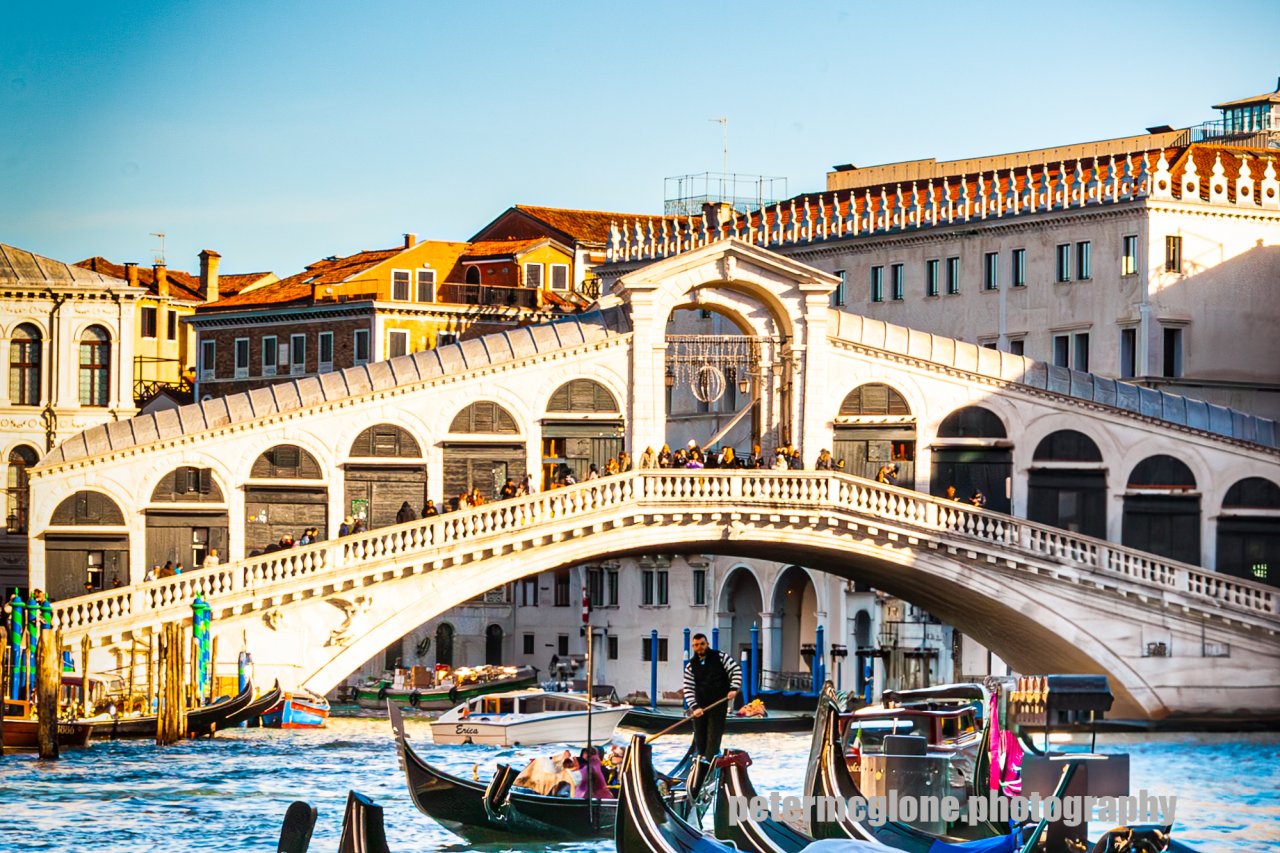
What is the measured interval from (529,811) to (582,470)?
49.5 feet

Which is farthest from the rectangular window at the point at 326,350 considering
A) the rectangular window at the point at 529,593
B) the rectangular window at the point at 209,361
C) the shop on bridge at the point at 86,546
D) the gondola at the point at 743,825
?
the gondola at the point at 743,825

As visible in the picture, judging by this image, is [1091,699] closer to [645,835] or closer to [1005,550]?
[645,835]

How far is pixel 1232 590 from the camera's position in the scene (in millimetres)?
45312

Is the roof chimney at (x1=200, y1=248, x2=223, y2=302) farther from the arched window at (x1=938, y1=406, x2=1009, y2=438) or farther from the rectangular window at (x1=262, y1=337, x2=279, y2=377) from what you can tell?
the arched window at (x1=938, y1=406, x2=1009, y2=438)

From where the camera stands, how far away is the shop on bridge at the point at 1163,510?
4662 centimetres

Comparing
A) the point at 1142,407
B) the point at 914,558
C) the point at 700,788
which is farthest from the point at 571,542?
the point at 700,788

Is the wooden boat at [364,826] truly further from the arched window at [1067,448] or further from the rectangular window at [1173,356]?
the rectangular window at [1173,356]

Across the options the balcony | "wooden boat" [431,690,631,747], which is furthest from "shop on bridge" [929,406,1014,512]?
the balcony

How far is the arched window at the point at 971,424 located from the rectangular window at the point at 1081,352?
25.5 feet

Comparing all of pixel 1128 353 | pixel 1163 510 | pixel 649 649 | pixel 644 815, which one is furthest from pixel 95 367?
pixel 644 815

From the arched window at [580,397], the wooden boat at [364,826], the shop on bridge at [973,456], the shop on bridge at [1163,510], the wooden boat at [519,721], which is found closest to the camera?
the wooden boat at [364,826]

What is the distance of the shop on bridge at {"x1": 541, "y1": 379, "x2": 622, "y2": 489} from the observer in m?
45.3

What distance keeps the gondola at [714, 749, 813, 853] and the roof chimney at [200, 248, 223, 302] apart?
1897 inches

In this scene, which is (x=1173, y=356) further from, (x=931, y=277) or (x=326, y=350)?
(x=326, y=350)
